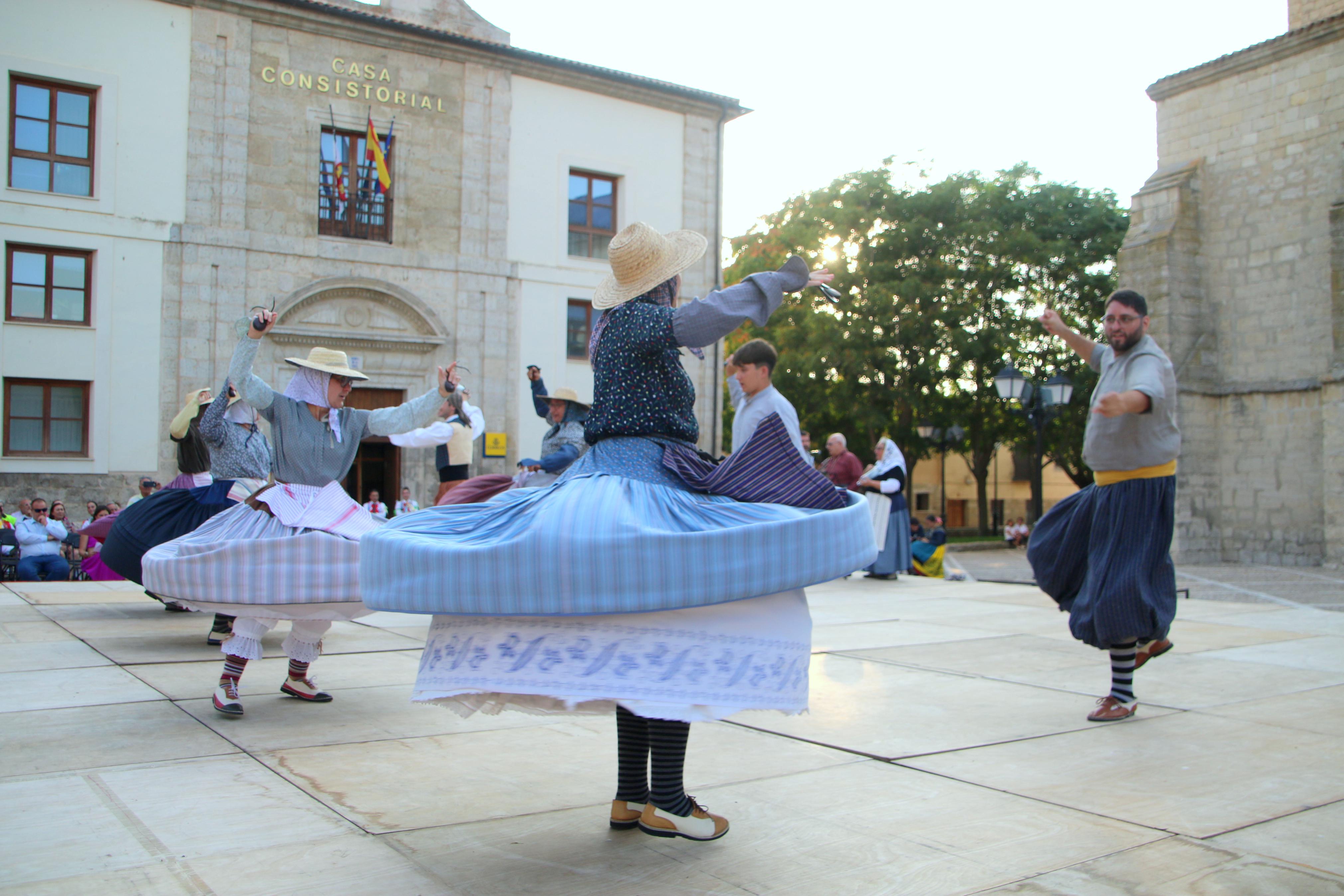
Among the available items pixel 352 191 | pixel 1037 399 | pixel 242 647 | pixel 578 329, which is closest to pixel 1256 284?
pixel 1037 399

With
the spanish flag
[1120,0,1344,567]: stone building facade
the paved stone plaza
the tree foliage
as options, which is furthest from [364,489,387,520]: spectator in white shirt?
[1120,0,1344,567]: stone building facade

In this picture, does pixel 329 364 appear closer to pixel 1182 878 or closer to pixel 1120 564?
pixel 1120 564

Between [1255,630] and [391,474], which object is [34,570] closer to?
[391,474]

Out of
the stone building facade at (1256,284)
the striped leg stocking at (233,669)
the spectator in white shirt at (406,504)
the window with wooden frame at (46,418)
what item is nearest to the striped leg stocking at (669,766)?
the striped leg stocking at (233,669)

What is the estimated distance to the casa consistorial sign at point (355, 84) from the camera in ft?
67.4

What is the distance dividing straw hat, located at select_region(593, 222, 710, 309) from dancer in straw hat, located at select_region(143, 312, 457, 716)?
1511 mm

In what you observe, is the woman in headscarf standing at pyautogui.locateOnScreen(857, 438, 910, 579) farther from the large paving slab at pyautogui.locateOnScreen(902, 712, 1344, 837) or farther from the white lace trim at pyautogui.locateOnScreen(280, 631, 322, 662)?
the white lace trim at pyautogui.locateOnScreen(280, 631, 322, 662)

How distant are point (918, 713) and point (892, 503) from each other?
7.80m

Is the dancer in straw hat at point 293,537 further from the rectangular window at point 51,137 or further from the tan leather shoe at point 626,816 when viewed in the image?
the rectangular window at point 51,137

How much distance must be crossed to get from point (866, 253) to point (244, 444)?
83.9 ft

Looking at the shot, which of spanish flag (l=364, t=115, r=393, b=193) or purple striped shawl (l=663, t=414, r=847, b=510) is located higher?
spanish flag (l=364, t=115, r=393, b=193)

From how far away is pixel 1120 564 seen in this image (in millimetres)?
4828

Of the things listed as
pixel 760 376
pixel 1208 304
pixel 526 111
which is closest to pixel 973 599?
pixel 760 376

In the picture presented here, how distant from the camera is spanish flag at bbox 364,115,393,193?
20.9 meters
